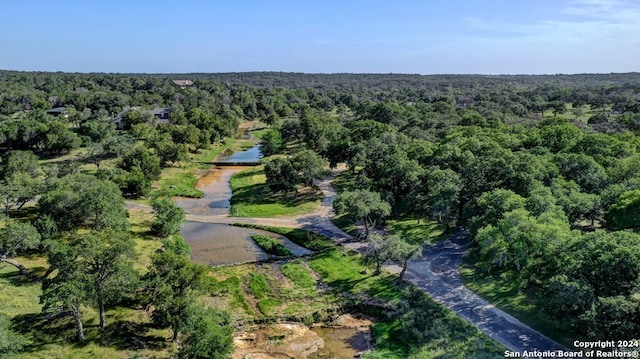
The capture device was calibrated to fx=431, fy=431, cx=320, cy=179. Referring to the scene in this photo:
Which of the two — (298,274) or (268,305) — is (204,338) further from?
(298,274)

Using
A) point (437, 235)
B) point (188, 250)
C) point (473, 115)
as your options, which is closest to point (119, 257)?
point (188, 250)

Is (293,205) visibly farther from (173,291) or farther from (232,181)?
(173,291)

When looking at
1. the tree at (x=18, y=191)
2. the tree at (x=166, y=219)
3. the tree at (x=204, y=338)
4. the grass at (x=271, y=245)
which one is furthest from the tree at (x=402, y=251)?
the tree at (x=18, y=191)

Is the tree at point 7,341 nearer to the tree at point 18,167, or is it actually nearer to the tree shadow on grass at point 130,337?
the tree shadow on grass at point 130,337

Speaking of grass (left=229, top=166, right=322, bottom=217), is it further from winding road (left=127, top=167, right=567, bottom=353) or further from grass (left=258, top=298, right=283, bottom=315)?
grass (left=258, top=298, right=283, bottom=315)

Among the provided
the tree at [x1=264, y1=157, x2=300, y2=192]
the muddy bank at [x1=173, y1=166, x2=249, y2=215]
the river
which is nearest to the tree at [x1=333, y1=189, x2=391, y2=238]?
the river

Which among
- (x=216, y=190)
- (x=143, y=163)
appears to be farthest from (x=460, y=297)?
(x=143, y=163)
